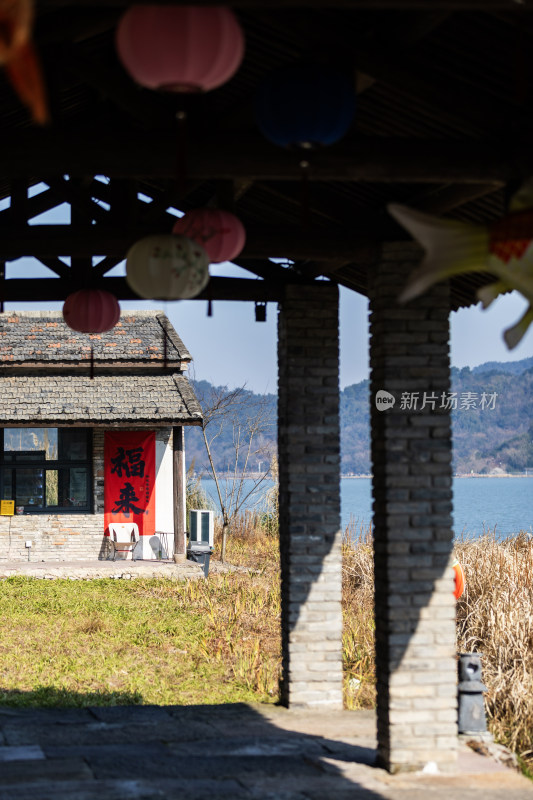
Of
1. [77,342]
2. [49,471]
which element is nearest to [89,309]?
[49,471]

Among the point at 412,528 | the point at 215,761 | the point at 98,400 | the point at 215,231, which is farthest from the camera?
the point at 98,400

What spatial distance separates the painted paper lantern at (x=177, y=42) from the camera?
11.2 ft

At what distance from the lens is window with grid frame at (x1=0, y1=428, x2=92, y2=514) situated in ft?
61.7

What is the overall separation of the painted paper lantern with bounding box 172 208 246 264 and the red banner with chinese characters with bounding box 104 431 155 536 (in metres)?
13.7

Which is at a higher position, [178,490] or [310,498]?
[310,498]

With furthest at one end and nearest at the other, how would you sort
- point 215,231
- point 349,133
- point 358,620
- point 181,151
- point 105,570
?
point 105,570 < point 358,620 < point 349,133 < point 215,231 < point 181,151

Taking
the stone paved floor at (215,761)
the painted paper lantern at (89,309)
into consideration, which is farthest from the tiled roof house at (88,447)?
the painted paper lantern at (89,309)

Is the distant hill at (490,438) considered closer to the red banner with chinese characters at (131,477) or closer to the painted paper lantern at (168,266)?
the red banner with chinese characters at (131,477)

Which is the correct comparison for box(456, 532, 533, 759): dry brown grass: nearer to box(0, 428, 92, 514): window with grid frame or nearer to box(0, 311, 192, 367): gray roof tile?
box(0, 428, 92, 514): window with grid frame

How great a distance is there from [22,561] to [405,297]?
15.5 m

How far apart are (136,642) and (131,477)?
7.15m

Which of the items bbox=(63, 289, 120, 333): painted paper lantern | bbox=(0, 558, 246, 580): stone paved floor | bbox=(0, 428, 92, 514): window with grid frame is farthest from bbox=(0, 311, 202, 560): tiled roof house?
bbox=(63, 289, 120, 333): painted paper lantern

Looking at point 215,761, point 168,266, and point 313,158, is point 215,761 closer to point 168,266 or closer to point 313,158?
point 168,266

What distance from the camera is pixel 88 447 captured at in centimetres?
1906
